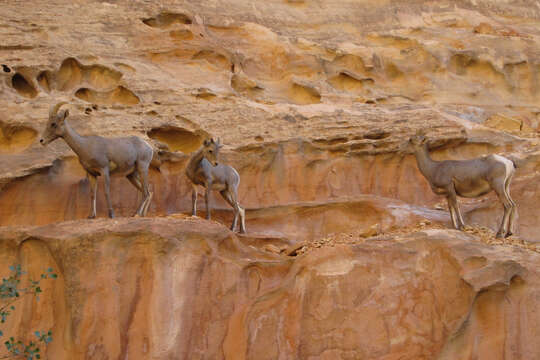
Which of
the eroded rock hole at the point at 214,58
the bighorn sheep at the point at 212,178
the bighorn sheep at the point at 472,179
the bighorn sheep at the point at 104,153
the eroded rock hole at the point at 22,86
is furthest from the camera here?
the eroded rock hole at the point at 214,58

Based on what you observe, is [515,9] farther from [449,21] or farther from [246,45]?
[246,45]

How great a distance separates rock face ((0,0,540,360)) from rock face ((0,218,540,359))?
0.09ft

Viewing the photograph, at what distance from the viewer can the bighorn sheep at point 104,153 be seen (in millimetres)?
12656

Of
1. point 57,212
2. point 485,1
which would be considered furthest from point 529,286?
point 485,1

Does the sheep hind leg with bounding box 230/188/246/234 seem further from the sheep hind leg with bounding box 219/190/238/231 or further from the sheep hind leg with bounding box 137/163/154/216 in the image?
the sheep hind leg with bounding box 137/163/154/216

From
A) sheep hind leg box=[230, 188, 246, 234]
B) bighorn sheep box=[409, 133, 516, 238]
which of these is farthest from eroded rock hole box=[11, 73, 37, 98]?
bighorn sheep box=[409, 133, 516, 238]

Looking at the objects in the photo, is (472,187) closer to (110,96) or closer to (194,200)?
(194,200)

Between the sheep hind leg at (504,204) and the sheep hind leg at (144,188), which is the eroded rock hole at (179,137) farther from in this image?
the sheep hind leg at (504,204)

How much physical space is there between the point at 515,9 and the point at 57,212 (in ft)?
52.6

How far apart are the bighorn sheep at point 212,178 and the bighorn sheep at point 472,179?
3635 mm

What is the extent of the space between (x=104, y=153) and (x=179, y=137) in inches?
121

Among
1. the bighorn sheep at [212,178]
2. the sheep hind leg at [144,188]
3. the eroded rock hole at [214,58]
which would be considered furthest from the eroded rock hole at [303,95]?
the sheep hind leg at [144,188]

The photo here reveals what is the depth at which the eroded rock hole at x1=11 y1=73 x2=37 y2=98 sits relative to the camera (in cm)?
1539

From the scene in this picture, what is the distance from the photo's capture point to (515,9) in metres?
23.0
